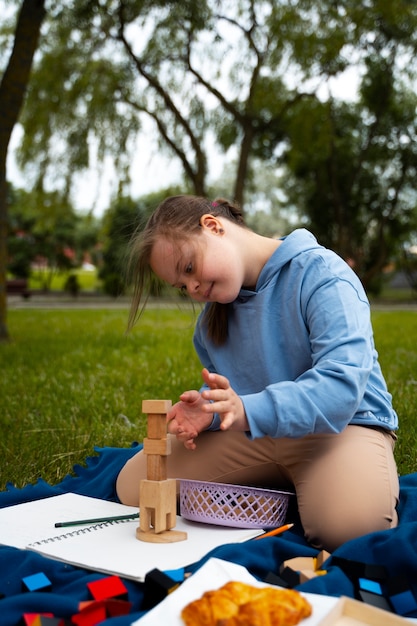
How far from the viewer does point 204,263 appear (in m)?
2.00

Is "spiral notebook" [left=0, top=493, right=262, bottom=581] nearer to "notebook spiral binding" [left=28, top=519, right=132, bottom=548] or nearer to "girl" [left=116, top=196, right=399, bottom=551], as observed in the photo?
"notebook spiral binding" [left=28, top=519, right=132, bottom=548]

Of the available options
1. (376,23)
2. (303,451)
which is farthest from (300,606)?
(376,23)

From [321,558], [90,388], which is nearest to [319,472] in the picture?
[321,558]

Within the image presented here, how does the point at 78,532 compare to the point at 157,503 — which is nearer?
the point at 157,503

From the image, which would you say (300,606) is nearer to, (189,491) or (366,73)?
(189,491)

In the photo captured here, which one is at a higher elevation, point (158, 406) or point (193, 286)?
point (193, 286)

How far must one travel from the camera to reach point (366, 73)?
15.3 metres

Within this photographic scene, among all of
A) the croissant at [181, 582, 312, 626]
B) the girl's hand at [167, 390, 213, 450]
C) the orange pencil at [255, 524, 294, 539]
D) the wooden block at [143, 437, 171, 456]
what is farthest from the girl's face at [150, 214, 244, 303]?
the croissant at [181, 582, 312, 626]

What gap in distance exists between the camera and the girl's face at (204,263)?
2.01 meters

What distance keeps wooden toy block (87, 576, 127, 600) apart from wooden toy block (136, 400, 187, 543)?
0.94 ft

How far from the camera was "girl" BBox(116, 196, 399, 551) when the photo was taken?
177 centimetres

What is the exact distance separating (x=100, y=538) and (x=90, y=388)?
2.32 meters

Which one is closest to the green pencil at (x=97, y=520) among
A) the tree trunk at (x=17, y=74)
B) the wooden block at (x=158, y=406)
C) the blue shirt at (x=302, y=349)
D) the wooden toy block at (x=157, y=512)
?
the wooden toy block at (x=157, y=512)

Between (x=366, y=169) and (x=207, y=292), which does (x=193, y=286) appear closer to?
(x=207, y=292)
